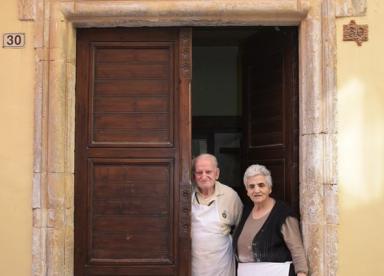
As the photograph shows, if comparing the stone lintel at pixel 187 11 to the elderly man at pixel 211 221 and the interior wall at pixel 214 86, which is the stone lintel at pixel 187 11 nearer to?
the elderly man at pixel 211 221

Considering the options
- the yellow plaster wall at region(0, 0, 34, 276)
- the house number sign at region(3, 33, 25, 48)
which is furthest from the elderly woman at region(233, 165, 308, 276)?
the house number sign at region(3, 33, 25, 48)

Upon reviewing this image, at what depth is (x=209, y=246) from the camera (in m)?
4.02

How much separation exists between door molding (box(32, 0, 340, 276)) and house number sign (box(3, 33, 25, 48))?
9 centimetres

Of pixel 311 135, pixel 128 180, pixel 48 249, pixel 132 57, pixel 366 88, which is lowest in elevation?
pixel 48 249

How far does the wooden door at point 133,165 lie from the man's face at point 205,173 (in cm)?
11

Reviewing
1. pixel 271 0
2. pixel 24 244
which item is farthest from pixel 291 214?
pixel 24 244

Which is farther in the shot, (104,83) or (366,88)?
(104,83)

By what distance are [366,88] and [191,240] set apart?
153 centimetres

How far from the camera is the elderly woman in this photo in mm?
3777

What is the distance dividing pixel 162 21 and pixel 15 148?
129cm

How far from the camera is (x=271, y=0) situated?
3.93 m

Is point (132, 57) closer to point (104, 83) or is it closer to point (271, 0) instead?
point (104, 83)

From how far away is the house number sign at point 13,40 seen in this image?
3.95 metres

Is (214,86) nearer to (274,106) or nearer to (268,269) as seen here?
(274,106)
